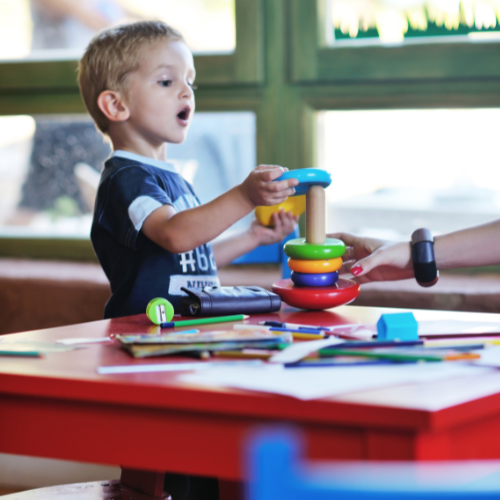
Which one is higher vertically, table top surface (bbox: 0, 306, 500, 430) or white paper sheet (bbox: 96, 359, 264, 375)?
white paper sheet (bbox: 96, 359, 264, 375)

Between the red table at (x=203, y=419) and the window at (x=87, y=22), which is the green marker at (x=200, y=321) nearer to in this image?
the red table at (x=203, y=419)

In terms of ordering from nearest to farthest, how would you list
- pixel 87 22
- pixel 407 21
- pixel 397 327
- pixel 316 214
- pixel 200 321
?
pixel 397 327
pixel 200 321
pixel 316 214
pixel 407 21
pixel 87 22

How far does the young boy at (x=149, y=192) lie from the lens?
1069 mm

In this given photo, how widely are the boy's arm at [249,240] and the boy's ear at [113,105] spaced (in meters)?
0.32

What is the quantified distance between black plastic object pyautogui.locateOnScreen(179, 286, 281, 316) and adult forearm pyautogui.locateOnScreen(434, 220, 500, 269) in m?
0.27

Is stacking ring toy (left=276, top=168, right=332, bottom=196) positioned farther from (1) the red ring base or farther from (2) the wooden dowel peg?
(1) the red ring base

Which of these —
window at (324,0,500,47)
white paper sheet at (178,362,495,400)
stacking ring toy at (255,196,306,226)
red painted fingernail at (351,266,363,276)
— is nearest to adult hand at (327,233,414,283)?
red painted fingernail at (351,266,363,276)

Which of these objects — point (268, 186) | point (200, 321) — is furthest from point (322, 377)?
point (268, 186)

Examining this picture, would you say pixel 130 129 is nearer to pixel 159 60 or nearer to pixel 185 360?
pixel 159 60

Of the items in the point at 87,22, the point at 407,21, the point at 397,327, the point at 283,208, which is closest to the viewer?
the point at 397,327

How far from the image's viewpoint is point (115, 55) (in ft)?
4.26

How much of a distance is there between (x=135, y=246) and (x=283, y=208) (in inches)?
11.9

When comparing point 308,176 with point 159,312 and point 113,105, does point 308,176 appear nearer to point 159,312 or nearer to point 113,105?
point 159,312

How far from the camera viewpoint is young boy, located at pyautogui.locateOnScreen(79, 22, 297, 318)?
3.51ft
